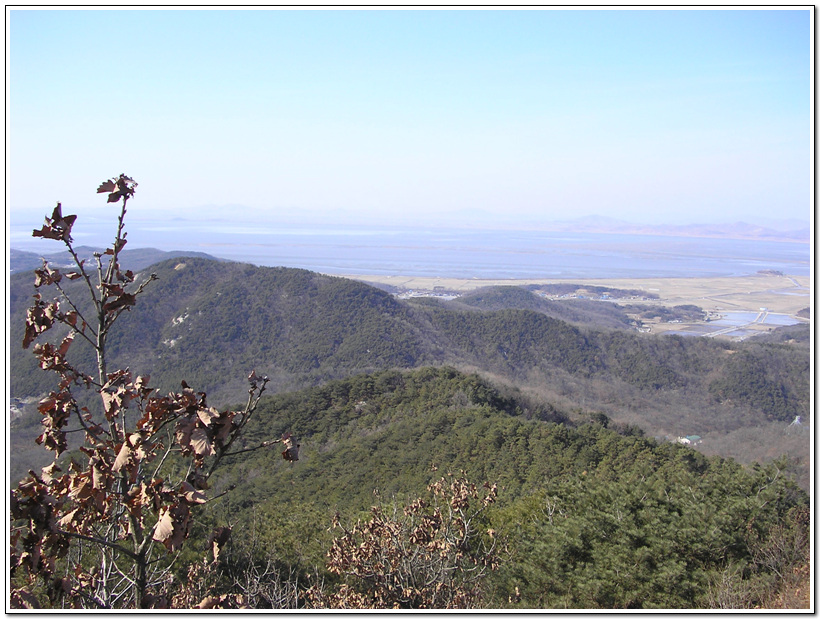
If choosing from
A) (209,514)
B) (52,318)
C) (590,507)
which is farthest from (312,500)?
(52,318)

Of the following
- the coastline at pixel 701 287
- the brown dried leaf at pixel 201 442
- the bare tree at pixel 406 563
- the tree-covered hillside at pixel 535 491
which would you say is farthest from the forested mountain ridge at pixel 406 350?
the brown dried leaf at pixel 201 442

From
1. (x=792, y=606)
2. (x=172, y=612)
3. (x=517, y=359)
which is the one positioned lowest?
(x=517, y=359)

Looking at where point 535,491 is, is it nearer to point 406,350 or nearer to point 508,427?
point 508,427

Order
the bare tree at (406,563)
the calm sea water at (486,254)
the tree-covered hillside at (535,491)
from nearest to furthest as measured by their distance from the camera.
Answer: the bare tree at (406,563)
the tree-covered hillside at (535,491)
the calm sea water at (486,254)

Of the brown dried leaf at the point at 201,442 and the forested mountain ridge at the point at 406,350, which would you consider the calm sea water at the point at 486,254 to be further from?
the brown dried leaf at the point at 201,442

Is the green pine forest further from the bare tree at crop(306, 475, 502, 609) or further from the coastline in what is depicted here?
the coastline

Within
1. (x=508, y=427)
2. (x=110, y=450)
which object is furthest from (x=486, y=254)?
(x=110, y=450)

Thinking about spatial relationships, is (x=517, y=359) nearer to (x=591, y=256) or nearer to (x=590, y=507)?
(x=590, y=507)
